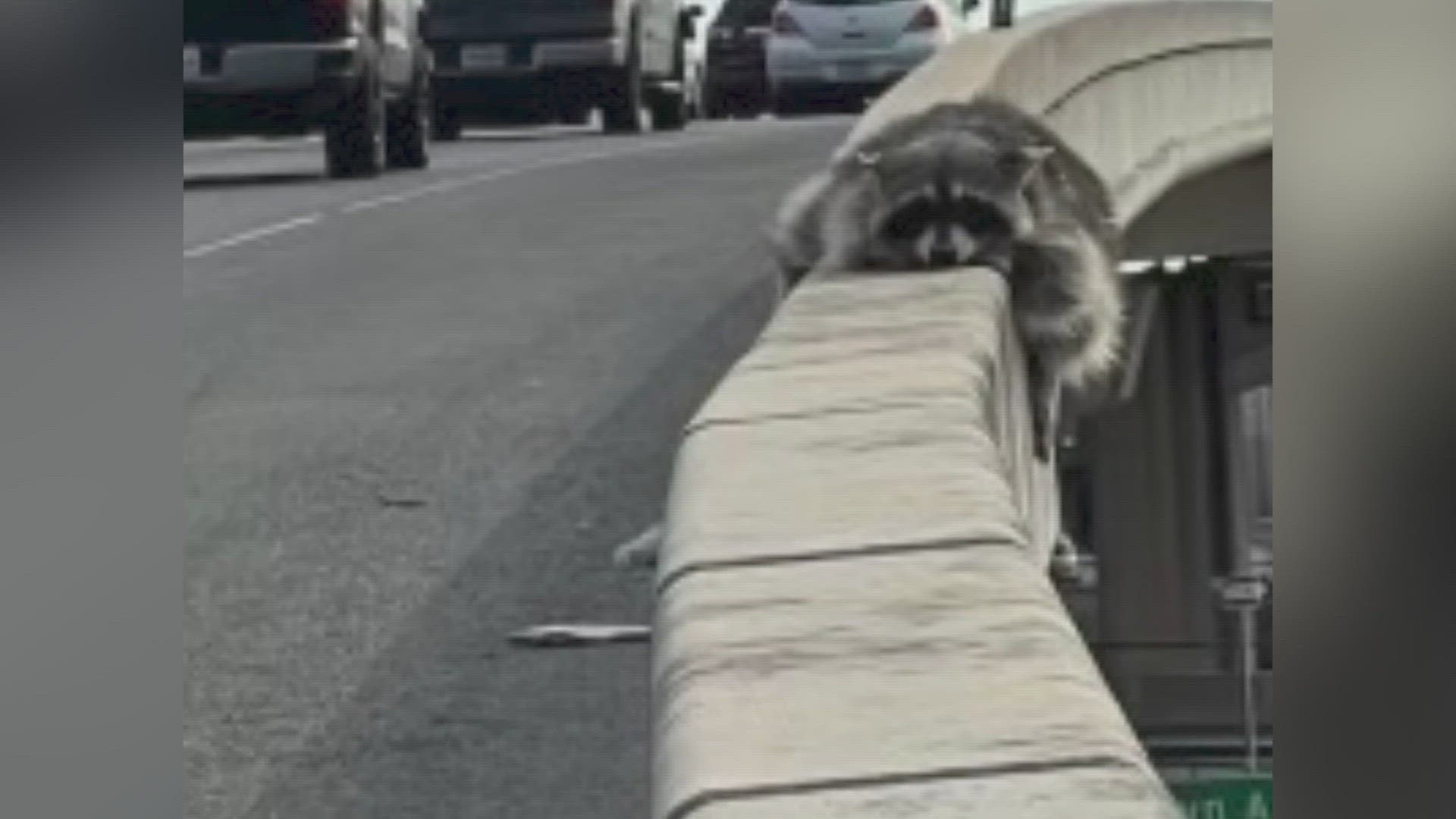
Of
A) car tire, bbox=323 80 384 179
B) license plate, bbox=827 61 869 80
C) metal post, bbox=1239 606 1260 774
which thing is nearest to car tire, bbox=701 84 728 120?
license plate, bbox=827 61 869 80

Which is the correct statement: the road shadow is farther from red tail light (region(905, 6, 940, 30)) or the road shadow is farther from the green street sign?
→ red tail light (region(905, 6, 940, 30))

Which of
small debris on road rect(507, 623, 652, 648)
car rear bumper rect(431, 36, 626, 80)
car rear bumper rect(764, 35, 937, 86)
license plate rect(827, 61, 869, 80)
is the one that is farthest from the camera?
license plate rect(827, 61, 869, 80)

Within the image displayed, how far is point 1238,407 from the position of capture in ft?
174

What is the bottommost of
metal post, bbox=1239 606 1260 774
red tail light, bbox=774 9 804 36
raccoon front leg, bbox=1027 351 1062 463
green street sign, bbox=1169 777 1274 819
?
metal post, bbox=1239 606 1260 774

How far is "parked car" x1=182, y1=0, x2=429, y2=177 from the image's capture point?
23828 millimetres

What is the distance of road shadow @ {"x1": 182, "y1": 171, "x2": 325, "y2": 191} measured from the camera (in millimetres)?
28266

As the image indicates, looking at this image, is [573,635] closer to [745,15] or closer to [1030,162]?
[1030,162]

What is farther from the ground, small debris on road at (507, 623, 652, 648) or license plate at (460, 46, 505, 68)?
license plate at (460, 46, 505, 68)

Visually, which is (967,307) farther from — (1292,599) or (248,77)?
(248,77)

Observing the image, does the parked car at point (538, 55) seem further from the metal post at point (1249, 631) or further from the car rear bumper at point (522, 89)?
the metal post at point (1249, 631)

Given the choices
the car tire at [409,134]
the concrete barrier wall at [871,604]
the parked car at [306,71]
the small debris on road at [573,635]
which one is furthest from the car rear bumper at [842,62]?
the concrete barrier wall at [871,604]

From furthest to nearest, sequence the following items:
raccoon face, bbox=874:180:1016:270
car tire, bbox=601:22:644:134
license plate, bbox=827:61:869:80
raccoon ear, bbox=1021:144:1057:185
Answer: license plate, bbox=827:61:869:80 < car tire, bbox=601:22:644:134 < raccoon ear, bbox=1021:144:1057:185 < raccoon face, bbox=874:180:1016:270

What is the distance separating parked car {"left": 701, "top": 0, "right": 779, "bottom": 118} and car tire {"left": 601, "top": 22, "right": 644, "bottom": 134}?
829cm

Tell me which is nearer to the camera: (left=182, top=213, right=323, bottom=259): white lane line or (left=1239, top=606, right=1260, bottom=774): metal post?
(left=182, top=213, right=323, bottom=259): white lane line
